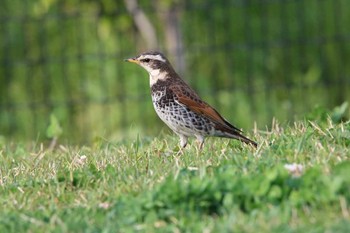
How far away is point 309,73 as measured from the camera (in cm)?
1422

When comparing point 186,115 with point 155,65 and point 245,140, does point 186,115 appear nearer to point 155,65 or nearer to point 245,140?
point 155,65

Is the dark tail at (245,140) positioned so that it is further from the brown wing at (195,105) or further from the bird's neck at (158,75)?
the bird's neck at (158,75)

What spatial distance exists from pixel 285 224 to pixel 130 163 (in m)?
2.13

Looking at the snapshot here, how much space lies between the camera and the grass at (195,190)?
556 centimetres

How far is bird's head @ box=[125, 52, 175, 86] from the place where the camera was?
29.9ft

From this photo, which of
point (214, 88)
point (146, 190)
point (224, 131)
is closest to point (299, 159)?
point (146, 190)

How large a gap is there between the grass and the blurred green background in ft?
18.9

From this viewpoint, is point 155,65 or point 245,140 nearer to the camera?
point 245,140

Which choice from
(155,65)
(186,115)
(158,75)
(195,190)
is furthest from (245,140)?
(195,190)

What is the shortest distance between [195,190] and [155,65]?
3.48m

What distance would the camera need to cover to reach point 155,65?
921cm

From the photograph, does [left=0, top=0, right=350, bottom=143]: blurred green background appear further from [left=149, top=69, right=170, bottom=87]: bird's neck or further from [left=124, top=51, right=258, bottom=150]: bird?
[left=124, top=51, right=258, bottom=150]: bird

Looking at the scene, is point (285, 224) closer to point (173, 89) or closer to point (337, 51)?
point (173, 89)

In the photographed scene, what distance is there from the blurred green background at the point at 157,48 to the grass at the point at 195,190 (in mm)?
5760
